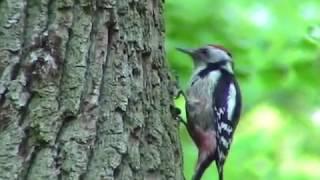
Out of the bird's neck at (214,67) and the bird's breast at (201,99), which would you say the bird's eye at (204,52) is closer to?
the bird's neck at (214,67)

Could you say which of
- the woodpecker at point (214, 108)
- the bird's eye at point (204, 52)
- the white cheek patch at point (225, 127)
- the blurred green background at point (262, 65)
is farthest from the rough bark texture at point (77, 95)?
the blurred green background at point (262, 65)

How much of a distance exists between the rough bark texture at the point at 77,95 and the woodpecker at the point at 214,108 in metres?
1.23

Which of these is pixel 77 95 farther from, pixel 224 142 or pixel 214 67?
pixel 214 67

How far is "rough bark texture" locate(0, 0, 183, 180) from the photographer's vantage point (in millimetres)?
2449

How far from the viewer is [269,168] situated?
6.93 m

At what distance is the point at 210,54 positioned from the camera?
14.8 feet

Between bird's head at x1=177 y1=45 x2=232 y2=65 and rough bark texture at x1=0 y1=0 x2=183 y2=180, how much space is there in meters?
1.70

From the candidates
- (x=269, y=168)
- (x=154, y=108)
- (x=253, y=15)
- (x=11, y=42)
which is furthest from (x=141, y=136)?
(x=253, y=15)

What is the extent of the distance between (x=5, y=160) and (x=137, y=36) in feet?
2.14

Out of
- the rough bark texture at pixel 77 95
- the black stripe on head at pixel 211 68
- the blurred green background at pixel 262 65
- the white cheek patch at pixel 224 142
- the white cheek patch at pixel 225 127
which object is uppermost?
the rough bark texture at pixel 77 95

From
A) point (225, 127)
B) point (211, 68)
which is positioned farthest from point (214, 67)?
point (225, 127)

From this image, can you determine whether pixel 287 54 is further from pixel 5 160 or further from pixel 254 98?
pixel 5 160

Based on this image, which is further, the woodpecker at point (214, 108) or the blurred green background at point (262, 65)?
the blurred green background at point (262, 65)

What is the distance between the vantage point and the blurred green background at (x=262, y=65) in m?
5.86
